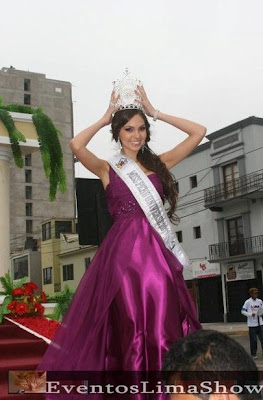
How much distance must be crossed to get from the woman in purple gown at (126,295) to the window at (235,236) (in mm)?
22662

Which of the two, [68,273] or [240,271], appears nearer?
[240,271]

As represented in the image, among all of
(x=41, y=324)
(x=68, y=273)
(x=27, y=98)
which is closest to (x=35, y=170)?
(x=27, y=98)

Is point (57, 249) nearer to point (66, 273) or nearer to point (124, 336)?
point (66, 273)

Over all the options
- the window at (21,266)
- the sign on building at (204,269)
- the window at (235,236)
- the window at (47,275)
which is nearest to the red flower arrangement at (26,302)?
the window at (235,236)

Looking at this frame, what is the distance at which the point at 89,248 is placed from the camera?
1231 inches

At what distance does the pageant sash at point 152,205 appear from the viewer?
9.71ft

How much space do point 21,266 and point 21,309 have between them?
1358 inches

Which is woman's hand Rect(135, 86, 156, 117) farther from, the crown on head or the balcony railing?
the balcony railing

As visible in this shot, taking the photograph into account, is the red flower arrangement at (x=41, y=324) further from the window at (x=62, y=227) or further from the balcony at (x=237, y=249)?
the window at (x=62, y=227)

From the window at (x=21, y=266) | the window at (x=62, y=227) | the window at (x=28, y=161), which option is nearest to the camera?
the window at (x=62, y=227)

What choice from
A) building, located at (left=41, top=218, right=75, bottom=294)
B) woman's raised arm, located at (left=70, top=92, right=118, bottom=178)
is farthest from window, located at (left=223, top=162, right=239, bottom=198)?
woman's raised arm, located at (left=70, top=92, right=118, bottom=178)

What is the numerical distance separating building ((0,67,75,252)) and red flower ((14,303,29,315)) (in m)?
46.1

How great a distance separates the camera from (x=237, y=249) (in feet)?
83.0

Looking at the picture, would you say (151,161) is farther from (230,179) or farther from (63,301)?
(230,179)
